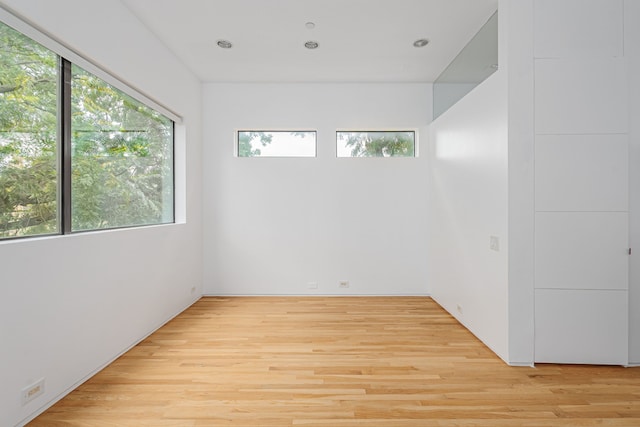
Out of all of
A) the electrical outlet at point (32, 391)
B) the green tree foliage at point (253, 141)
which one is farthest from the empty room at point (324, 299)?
the green tree foliage at point (253, 141)

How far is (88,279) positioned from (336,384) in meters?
1.99

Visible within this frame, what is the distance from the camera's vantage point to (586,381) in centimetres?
231

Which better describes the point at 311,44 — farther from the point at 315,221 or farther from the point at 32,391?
the point at 32,391

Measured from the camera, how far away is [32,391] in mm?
1877

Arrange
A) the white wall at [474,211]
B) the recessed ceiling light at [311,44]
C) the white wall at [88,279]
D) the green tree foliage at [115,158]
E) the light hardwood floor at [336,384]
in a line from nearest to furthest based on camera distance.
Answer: the white wall at [88,279] < the light hardwood floor at [336,384] < the green tree foliage at [115,158] < the white wall at [474,211] < the recessed ceiling light at [311,44]

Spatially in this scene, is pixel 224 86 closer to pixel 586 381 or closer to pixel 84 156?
pixel 84 156

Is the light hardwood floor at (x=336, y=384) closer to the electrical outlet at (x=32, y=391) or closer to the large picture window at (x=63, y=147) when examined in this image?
the electrical outlet at (x=32, y=391)

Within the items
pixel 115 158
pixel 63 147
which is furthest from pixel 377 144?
pixel 63 147

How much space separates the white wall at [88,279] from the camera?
5.90ft

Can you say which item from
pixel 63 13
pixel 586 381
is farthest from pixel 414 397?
pixel 63 13

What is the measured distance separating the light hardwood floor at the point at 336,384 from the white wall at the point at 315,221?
126 centimetres

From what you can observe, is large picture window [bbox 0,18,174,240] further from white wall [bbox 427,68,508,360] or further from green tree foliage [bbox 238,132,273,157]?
white wall [bbox 427,68,508,360]

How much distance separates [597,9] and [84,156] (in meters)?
4.21

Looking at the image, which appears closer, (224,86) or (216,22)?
(216,22)
